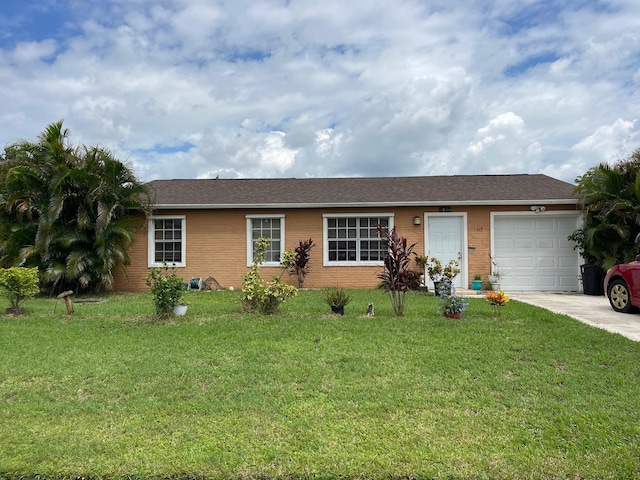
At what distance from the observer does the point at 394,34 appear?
35.8 ft

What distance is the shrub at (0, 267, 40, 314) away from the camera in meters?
8.45

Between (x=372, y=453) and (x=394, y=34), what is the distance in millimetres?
10316

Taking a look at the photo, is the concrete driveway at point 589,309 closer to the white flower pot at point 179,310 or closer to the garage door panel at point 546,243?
the garage door panel at point 546,243

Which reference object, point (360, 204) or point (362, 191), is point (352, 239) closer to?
point (360, 204)

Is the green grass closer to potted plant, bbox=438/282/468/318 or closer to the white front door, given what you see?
potted plant, bbox=438/282/468/318

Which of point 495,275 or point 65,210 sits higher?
point 65,210

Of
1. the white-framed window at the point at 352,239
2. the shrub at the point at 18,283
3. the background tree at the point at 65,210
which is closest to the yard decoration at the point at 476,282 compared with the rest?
the white-framed window at the point at 352,239

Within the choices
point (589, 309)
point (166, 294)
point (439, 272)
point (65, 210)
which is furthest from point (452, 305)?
point (65, 210)

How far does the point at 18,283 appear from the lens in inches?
337

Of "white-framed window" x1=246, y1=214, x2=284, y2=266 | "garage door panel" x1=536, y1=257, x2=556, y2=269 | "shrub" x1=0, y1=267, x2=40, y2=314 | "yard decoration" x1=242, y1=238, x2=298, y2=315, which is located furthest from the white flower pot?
"garage door panel" x1=536, y1=257, x2=556, y2=269

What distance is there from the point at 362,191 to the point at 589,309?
7.43 m

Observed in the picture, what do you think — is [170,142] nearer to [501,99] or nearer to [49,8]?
[49,8]

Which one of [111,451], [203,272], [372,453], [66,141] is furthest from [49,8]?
[372,453]

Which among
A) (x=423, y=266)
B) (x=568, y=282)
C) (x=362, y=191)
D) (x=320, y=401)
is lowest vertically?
(x=320, y=401)
